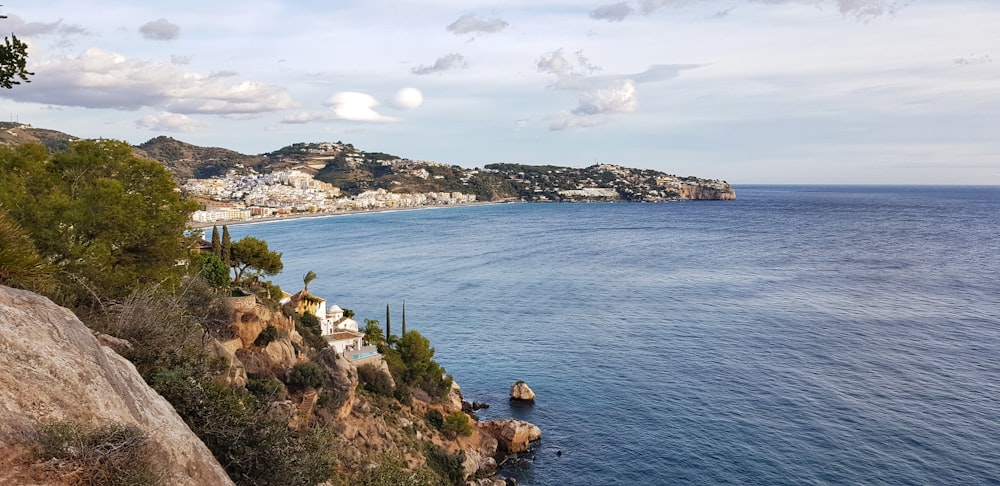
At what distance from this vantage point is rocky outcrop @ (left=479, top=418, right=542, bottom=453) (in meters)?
32.7

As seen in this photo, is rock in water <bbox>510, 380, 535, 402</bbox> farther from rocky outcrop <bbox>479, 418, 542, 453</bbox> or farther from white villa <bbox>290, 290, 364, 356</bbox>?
white villa <bbox>290, 290, 364, 356</bbox>

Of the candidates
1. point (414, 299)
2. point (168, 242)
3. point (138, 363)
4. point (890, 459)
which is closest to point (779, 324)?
point (890, 459)

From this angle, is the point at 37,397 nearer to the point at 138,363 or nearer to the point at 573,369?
the point at 138,363

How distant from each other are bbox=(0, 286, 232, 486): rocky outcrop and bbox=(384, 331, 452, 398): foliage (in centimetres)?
2626

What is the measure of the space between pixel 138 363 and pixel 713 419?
1199 inches

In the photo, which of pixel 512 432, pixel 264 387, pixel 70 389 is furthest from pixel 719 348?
pixel 70 389

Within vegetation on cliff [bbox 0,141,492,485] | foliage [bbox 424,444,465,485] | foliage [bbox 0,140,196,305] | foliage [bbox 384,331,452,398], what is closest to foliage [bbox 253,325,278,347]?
vegetation on cliff [bbox 0,141,492,485]

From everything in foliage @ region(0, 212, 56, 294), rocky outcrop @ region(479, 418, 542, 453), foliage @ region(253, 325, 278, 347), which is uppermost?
foliage @ region(0, 212, 56, 294)

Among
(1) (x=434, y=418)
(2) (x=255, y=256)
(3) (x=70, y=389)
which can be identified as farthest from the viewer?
(2) (x=255, y=256)

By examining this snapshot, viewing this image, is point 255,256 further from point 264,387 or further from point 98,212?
point 264,387

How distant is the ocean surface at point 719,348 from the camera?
98.7ft

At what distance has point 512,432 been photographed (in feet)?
108

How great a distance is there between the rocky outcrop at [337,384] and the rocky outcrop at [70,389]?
16.8 m

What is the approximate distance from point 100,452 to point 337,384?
63.2 ft
